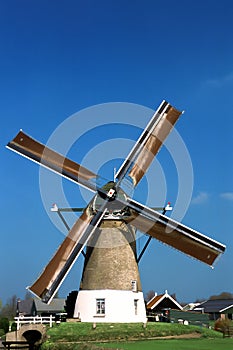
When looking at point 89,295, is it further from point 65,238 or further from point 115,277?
point 65,238

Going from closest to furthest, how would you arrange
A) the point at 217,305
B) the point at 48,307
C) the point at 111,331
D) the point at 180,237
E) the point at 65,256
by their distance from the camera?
the point at 111,331 → the point at 65,256 → the point at 180,237 → the point at 48,307 → the point at 217,305

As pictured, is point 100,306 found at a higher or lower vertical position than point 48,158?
lower

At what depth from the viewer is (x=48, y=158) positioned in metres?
27.5

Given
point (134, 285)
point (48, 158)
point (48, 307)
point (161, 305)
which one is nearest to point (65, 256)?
point (134, 285)

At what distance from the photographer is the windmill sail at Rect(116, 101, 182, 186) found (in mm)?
27359

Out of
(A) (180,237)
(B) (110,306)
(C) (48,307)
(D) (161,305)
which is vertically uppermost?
(A) (180,237)

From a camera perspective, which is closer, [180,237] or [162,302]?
[180,237]

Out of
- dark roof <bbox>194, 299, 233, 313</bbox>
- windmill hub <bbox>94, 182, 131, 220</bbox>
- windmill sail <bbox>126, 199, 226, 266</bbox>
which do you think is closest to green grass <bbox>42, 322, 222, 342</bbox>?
windmill sail <bbox>126, 199, 226, 266</bbox>

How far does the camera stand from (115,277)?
26.8 m

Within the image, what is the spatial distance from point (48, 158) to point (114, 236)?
539 cm

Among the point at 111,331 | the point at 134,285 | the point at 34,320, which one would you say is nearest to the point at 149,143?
the point at 134,285

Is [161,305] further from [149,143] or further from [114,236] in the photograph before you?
[149,143]

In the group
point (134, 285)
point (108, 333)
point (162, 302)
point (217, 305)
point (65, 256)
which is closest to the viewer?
point (108, 333)

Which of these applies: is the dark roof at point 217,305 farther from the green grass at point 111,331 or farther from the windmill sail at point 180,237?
the windmill sail at point 180,237
